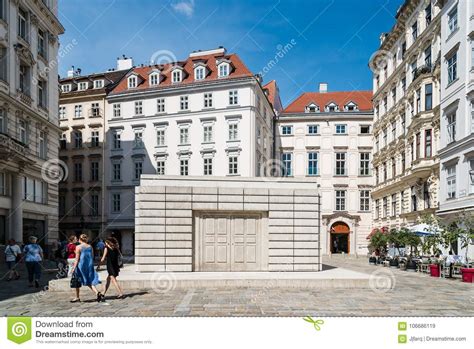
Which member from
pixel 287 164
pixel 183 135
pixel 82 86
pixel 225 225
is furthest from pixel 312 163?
pixel 225 225

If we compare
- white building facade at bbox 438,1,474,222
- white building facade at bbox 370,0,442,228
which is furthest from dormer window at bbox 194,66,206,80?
white building facade at bbox 438,1,474,222

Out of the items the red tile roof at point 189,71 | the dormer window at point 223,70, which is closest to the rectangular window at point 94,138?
the red tile roof at point 189,71

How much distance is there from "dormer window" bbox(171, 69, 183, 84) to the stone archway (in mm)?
24755

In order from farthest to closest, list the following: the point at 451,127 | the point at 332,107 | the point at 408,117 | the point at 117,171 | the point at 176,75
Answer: the point at 332,107 → the point at 117,171 → the point at 176,75 → the point at 408,117 → the point at 451,127

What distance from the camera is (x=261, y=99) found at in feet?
150

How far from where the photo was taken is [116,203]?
46.2 m

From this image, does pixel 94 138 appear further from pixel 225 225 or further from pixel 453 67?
pixel 453 67

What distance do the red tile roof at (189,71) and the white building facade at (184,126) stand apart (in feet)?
0.36

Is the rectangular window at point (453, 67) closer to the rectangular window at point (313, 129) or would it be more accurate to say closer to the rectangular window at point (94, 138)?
the rectangular window at point (313, 129)

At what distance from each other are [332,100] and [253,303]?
153 feet

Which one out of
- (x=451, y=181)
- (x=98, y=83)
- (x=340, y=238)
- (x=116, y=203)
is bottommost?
(x=340, y=238)
